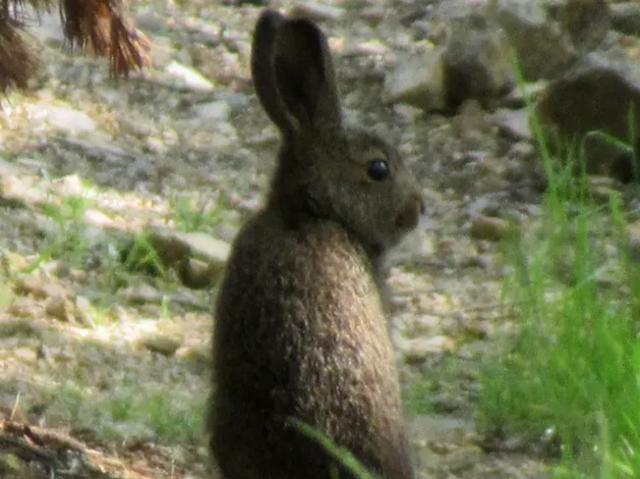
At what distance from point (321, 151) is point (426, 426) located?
1.17 m

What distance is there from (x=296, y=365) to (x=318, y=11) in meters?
5.59

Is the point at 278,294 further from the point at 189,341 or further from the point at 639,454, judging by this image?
the point at 189,341

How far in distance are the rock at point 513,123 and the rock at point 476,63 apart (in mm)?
164

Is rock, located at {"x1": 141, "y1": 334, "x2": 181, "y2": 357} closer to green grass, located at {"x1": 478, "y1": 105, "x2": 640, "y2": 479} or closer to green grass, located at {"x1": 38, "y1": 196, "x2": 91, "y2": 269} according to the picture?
green grass, located at {"x1": 38, "y1": 196, "x2": 91, "y2": 269}

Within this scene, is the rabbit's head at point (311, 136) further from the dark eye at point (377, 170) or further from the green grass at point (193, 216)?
the green grass at point (193, 216)

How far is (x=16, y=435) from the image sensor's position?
4.24m

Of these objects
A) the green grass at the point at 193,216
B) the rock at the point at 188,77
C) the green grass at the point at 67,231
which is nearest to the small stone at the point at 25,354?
the green grass at the point at 67,231

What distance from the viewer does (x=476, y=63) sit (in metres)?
7.95

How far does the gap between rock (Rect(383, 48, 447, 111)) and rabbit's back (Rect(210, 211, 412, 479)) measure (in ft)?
13.2

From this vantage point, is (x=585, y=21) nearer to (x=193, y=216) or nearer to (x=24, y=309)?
(x=193, y=216)

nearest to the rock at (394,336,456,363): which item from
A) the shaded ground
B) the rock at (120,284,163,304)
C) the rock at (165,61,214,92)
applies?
the shaded ground

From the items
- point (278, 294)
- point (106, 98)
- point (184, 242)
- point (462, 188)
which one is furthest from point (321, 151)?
point (106, 98)

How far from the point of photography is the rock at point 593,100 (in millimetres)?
6984

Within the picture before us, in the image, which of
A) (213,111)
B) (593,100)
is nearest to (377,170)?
(593,100)
